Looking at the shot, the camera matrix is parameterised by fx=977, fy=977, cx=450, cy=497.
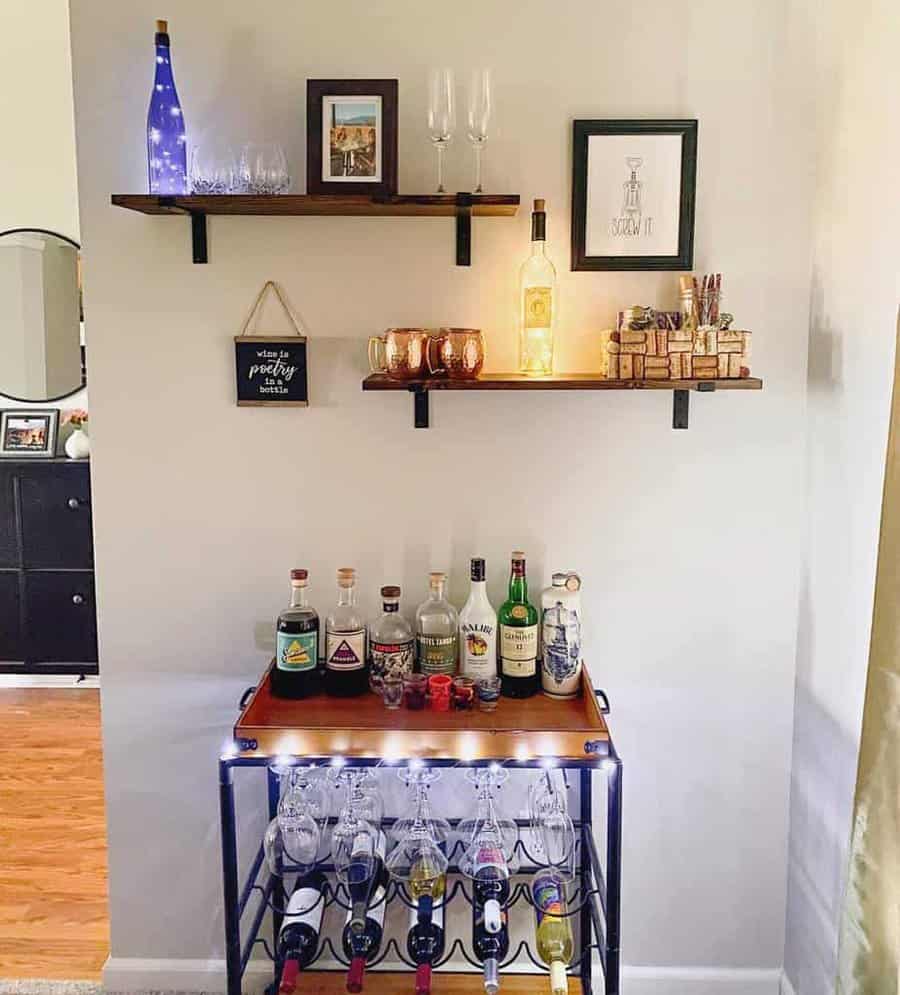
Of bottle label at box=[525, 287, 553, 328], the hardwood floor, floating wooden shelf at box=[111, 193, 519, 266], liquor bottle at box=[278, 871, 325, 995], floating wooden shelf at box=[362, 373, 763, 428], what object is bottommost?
the hardwood floor

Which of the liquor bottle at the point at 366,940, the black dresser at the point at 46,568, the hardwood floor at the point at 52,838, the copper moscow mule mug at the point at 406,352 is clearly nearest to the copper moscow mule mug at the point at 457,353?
the copper moscow mule mug at the point at 406,352

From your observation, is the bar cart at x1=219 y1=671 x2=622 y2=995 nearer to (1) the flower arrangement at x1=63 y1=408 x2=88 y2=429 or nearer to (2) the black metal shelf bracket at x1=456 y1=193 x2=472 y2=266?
(2) the black metal shelf bracket at x1=456 y1=193 x2=472 y2=266

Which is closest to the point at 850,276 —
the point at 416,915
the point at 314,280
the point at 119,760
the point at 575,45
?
the point at 575,45

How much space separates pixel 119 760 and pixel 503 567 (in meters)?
0.97

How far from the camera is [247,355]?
2.06 m

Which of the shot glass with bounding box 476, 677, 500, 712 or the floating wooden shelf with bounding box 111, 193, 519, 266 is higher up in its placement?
the floating wooden shelf with bounding box 111, 193, 519, 266

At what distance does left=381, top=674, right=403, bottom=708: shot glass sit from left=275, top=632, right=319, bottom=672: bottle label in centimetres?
15

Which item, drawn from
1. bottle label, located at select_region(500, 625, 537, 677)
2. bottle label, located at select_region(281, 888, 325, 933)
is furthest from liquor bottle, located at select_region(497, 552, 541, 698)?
bottle label, located at select_region(281, 888, 325, 933)

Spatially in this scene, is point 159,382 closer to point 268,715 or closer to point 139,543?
point 139,543

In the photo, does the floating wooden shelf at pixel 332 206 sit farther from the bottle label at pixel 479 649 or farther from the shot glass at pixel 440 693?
the shot glass at pixel 440 693

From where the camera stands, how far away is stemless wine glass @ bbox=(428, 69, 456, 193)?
1.89 meters

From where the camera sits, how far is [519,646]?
1.95 meters

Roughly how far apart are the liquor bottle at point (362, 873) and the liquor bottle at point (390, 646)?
331 millimetres

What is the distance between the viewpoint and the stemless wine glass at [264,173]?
1.94m
